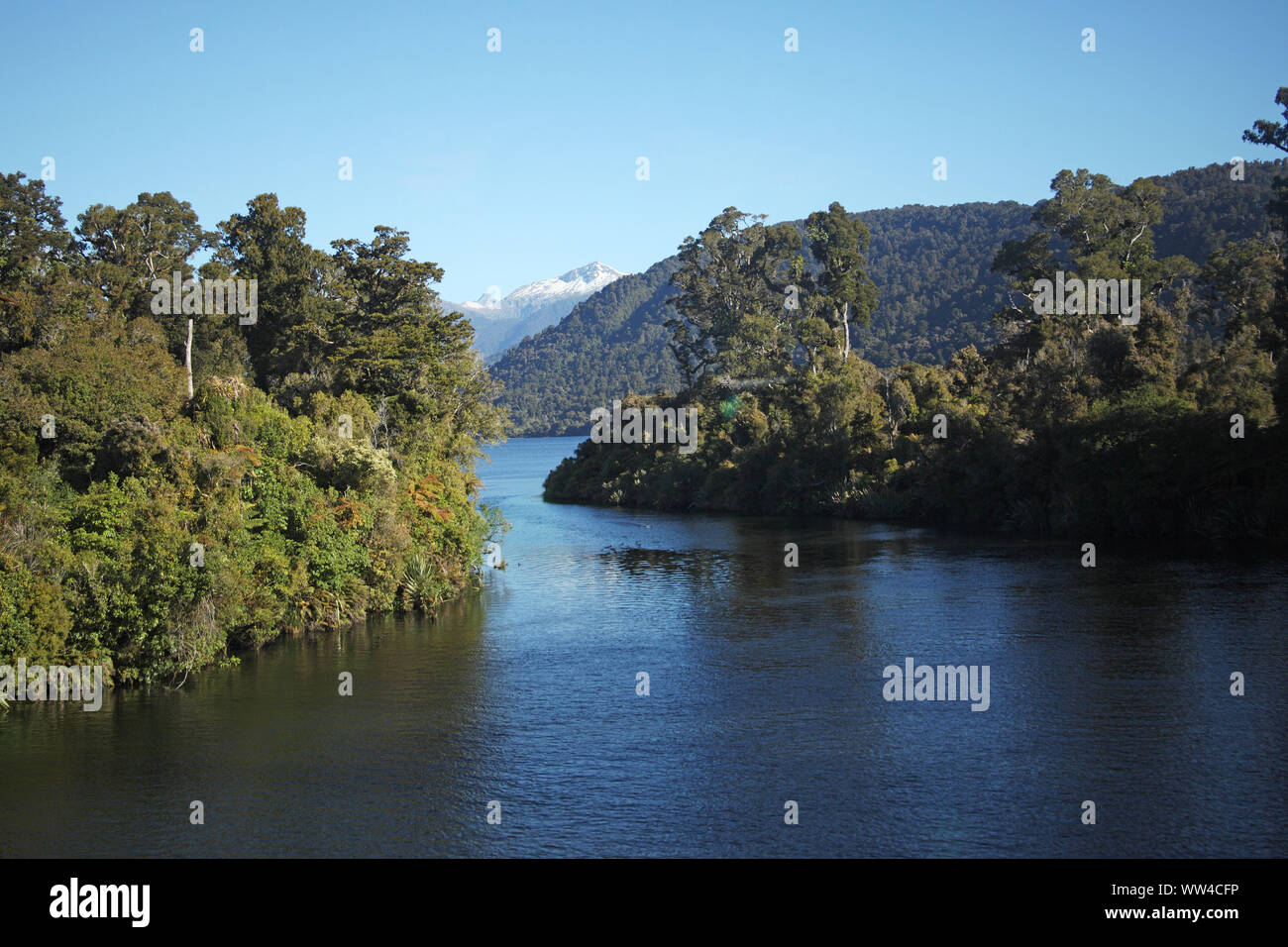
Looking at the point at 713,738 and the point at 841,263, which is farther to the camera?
the point at 841,263

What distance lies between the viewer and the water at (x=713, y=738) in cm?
1670

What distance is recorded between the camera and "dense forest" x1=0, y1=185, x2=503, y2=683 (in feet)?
83.9

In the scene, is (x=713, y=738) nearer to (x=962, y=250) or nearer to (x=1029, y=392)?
(x=1029, y=392)

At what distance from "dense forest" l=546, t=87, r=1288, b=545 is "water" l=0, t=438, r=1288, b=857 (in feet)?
34.5

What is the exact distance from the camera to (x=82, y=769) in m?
20.0

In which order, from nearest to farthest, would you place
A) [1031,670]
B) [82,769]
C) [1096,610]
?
[82,769], [1031,670], [1096,610]

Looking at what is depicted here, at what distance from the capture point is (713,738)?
2138 cm

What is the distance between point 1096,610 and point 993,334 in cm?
8526

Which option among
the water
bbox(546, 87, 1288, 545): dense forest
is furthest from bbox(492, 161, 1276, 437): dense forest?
the water

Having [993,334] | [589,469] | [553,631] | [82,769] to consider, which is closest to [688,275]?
[589,469]

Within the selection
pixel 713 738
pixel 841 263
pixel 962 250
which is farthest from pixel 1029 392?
pixel 962 250

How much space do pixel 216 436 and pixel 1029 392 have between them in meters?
40.7

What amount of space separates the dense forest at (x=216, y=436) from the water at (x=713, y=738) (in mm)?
2045
